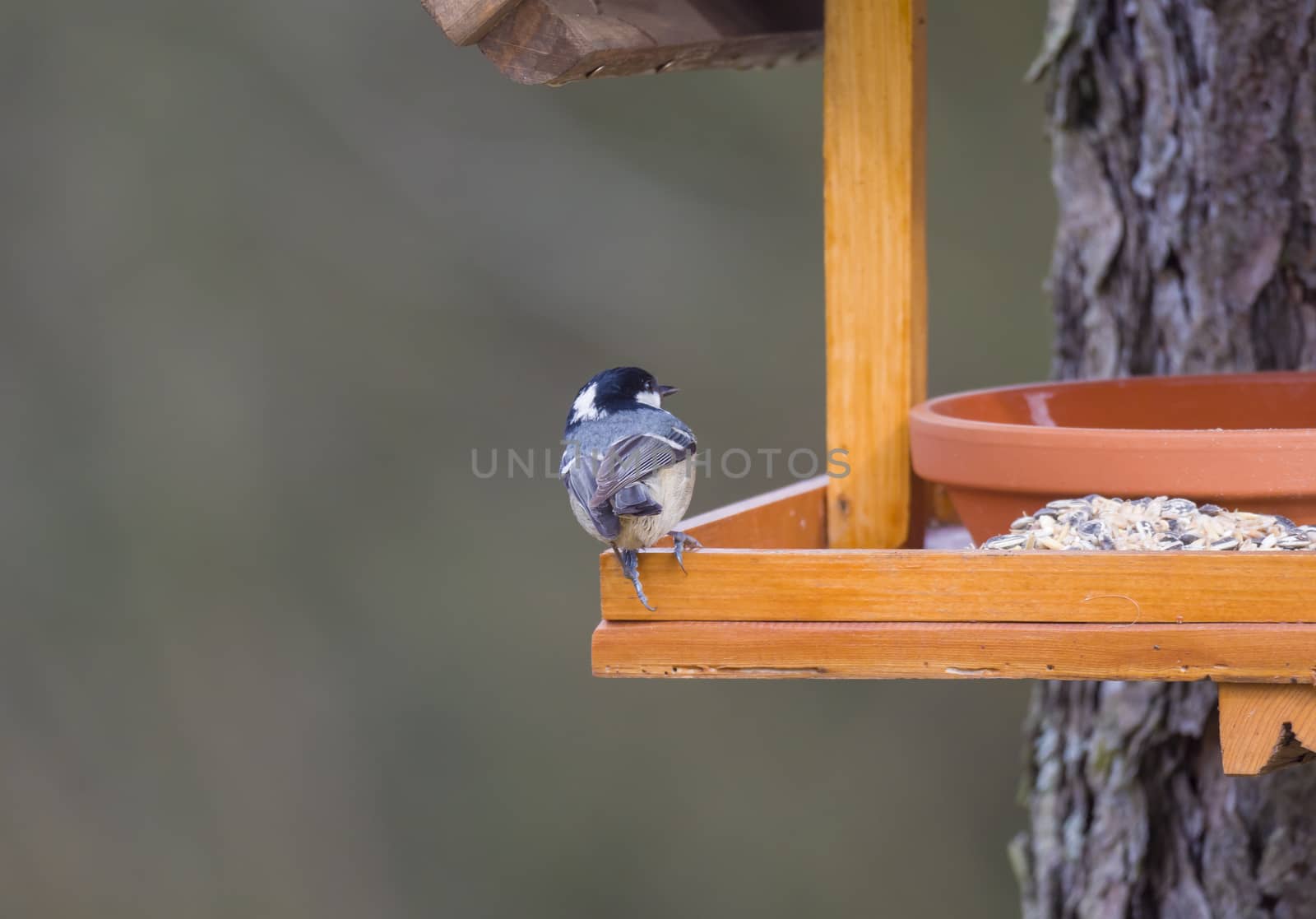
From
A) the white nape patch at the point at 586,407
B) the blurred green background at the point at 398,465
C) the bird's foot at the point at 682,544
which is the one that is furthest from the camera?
the blurred green background at the point at 398,465

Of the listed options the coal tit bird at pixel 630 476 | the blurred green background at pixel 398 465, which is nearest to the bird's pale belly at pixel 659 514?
the coal tit bird at pixel 630 476

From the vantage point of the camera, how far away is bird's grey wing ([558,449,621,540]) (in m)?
1.39

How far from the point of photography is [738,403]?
3.62 meters

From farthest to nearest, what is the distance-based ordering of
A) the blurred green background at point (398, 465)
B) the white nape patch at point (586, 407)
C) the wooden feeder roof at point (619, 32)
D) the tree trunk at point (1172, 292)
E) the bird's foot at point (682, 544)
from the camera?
the blurred green background at point (398, 465) → the tree trunk at point (1172, 292) → the white nape patch at point (586, 407) → the wooden feeder roof at point (619, 32) → the bird's foot at point (682, 544)

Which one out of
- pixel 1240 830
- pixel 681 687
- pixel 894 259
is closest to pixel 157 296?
pixel 681 687

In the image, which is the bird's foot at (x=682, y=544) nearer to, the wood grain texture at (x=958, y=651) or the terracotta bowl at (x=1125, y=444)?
the wood grain texture at (x=958, y=651)

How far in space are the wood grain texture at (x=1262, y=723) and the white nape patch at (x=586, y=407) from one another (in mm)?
683

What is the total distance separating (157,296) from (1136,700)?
8.45 ft

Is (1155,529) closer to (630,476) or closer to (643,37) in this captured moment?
(630,476)

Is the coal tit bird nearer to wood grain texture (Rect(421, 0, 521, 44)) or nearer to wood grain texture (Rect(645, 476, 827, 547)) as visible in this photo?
wood grain texture (Rect(645, 476, 827, 547))

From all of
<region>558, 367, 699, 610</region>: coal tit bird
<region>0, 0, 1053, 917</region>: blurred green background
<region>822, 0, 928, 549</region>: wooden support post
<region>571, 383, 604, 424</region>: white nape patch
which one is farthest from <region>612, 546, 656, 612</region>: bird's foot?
<region>0, 0, 1053, 917</region>: blurred green background

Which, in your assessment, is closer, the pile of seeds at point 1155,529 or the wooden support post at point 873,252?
the pile of seeds at point 1155,529

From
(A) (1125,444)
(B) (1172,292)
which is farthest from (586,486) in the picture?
(B) (1172,292)

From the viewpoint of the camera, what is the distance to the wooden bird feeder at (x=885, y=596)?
123cm
